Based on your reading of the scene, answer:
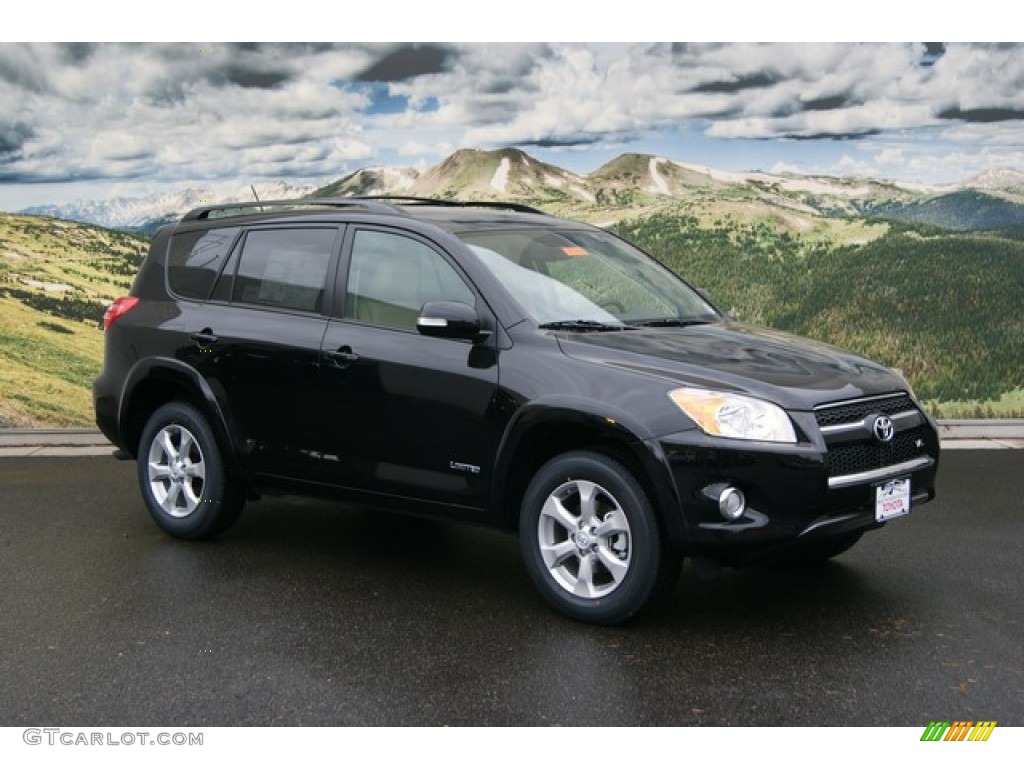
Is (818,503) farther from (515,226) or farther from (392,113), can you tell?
(392,113)

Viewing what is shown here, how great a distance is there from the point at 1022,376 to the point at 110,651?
896 centimetres

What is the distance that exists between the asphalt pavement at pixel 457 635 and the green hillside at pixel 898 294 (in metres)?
4.33

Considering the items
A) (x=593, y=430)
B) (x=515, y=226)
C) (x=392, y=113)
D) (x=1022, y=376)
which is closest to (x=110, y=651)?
(x=593, y=430)

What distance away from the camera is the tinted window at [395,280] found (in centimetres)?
579

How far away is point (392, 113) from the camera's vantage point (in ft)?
38.9

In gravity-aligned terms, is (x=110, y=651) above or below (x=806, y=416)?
below

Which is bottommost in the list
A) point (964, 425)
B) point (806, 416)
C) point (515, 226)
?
point (964, 425)

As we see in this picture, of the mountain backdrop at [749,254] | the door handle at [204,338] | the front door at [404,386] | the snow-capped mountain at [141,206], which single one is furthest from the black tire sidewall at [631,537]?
the snow-capped mountain at [141,206]

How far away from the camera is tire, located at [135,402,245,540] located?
653cm

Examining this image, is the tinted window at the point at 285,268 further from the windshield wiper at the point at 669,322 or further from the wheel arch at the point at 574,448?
the windshield wiper at the point at 669,322

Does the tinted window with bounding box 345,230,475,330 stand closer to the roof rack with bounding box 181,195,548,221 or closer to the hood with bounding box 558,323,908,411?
the roof rack with bounding box 181,195,548,221

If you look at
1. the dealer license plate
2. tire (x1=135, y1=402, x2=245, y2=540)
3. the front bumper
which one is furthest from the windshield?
tire (x1=135, y1=402, x2=245, y2=540)

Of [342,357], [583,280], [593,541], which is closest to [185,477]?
[342,357]

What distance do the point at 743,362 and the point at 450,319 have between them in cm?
123
